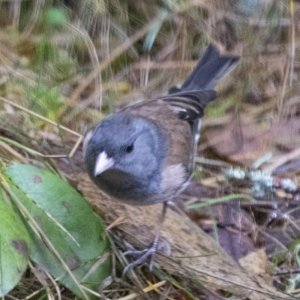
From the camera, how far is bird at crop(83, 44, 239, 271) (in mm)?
2457

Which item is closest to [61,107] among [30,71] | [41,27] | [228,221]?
[30,71]

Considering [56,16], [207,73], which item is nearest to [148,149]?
[207,73]

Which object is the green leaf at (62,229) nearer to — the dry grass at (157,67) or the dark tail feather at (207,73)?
the dry grass at (157,67)

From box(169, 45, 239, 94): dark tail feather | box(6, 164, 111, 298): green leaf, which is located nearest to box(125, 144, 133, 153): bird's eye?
box(6, 164, 111, 298): green leaf

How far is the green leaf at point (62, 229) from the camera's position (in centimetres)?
248

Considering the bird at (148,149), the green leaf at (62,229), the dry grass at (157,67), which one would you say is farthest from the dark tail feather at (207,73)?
the green leaf at (62,229)

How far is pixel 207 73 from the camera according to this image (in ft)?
10.6

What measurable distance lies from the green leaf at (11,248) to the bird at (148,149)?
28cm

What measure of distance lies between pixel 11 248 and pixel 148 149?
0.58 metres

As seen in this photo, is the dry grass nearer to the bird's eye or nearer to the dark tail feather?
the dark tail feather

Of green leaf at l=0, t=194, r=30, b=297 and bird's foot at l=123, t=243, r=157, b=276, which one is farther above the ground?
green leaf at l=0, t=194, r=30, b=297

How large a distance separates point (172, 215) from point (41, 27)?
3.93ft

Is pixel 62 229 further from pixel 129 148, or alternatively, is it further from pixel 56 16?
pixel 56 16

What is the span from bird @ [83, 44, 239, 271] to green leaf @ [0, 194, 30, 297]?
0.28 metres
